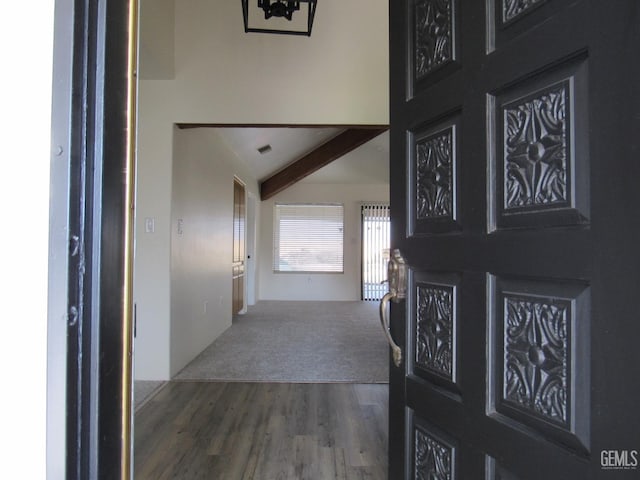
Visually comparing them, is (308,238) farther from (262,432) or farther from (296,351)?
(262,432)


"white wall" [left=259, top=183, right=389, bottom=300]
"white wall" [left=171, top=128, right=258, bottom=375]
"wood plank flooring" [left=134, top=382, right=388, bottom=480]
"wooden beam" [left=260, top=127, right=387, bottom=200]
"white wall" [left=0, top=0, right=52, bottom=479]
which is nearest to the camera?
"white wall" [left=0, top=0, right=52, bottom=479]

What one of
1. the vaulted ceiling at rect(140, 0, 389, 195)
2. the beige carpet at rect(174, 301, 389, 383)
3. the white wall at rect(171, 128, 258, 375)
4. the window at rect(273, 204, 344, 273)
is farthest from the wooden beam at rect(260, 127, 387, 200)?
the beige carpet at rect(174, 301, 389, 383)

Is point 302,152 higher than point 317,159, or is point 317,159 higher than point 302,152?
point 302,152

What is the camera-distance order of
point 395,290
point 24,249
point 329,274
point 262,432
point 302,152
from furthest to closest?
point 329,274 < point 302,152 < point 262,432 < point 395,290 < point 24,249

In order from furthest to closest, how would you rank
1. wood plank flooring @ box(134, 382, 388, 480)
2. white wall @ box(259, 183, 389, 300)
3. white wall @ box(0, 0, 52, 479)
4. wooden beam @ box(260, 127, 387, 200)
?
1. white wall @ box(259, 183, 389, 300)
2. wooden beam @ box(260, 127, 387, 200)
3. wood plank flooring @ box(134, 382, 388, 480)
4. white wall @ box(0, 0, 52, 479)

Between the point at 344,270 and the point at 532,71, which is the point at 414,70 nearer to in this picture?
the point at 532,71

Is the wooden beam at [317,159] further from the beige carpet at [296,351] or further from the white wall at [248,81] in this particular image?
the beige carpet at [296,351]

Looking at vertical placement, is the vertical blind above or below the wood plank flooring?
above

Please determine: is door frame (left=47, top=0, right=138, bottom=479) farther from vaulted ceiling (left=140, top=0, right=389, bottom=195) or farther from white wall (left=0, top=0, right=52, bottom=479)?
vaulted ceiling (left=140, top=0, right=389, bottom=195)

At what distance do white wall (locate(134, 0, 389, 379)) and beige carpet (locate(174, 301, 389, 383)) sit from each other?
67cm

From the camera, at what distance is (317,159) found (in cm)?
677

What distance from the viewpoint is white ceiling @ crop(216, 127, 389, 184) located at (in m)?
4.86

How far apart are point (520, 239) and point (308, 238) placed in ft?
25.2

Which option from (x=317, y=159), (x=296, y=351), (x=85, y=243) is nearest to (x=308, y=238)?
(x=317, y=159)
